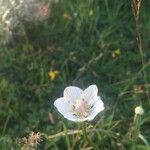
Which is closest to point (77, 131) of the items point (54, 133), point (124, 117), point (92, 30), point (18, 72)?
point (54, 133)

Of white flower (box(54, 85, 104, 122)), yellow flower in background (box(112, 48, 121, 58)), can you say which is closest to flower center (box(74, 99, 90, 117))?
white flower (box(54, 85, 104, 122))

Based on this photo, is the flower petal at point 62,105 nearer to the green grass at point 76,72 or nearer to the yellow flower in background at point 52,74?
the green grass at point 76,72

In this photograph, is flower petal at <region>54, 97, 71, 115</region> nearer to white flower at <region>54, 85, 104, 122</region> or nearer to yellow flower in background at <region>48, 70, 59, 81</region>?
white flower at <region>54, 85, 104, 122</region>

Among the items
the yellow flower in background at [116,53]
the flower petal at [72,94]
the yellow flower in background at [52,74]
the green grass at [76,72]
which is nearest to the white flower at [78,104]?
the flower petal at [72,94]

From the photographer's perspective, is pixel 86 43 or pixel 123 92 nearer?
pixel 123 92

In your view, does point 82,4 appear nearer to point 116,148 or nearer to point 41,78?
point 41,78

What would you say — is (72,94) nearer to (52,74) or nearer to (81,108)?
(81,108)

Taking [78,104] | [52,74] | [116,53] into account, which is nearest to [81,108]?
[78,104]
